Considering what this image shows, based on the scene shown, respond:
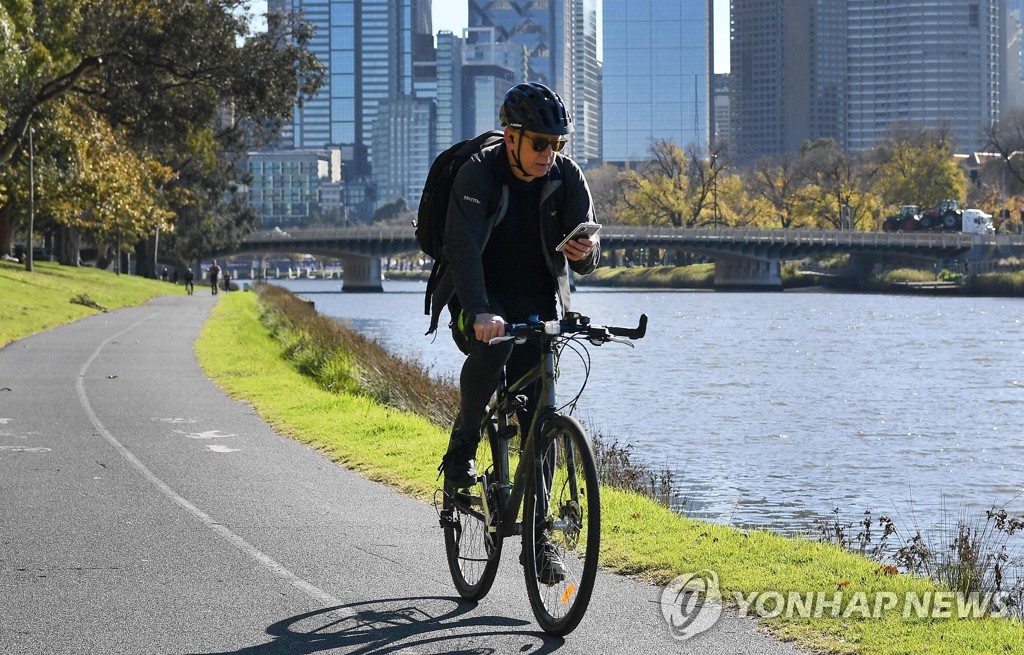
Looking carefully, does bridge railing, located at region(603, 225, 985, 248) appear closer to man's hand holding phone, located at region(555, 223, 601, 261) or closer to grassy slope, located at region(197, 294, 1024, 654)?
grassy slope, located at region(197, 294, 1024, 654)

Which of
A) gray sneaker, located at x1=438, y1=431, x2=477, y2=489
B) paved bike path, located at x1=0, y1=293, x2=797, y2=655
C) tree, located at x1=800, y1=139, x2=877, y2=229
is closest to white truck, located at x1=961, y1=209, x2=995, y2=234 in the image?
tree, located at x1=800, y1=139, x2=877, y2=229

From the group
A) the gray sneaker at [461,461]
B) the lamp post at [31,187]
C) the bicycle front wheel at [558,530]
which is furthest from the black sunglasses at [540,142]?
the lamp post at [31,187]

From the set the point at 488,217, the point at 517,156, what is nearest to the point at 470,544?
the point at 488,217

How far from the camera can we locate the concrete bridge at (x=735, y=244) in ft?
314

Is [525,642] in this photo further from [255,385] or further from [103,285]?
[103,285]

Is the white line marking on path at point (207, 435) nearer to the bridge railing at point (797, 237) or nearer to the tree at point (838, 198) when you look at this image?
the bridge railing at point (797, 237)

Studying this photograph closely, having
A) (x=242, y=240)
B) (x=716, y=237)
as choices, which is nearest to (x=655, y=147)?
(x=716, y=237)

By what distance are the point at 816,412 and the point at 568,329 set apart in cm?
1984

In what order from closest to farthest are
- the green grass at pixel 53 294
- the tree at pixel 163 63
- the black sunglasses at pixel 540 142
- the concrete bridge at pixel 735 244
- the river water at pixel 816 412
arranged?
the black sunglasses at pixel 540 142, the river water at pixel 816 412, the green grass at pixel 53 294, the tree at pixel 163 63, the concrete bridge at pixel 735 244

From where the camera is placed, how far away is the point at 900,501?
15.0 metres

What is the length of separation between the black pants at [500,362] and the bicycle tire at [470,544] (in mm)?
151

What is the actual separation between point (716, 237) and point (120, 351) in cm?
7501

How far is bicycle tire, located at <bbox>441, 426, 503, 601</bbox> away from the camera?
22.4 feet

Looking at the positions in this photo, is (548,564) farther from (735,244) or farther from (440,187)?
(735,244)
